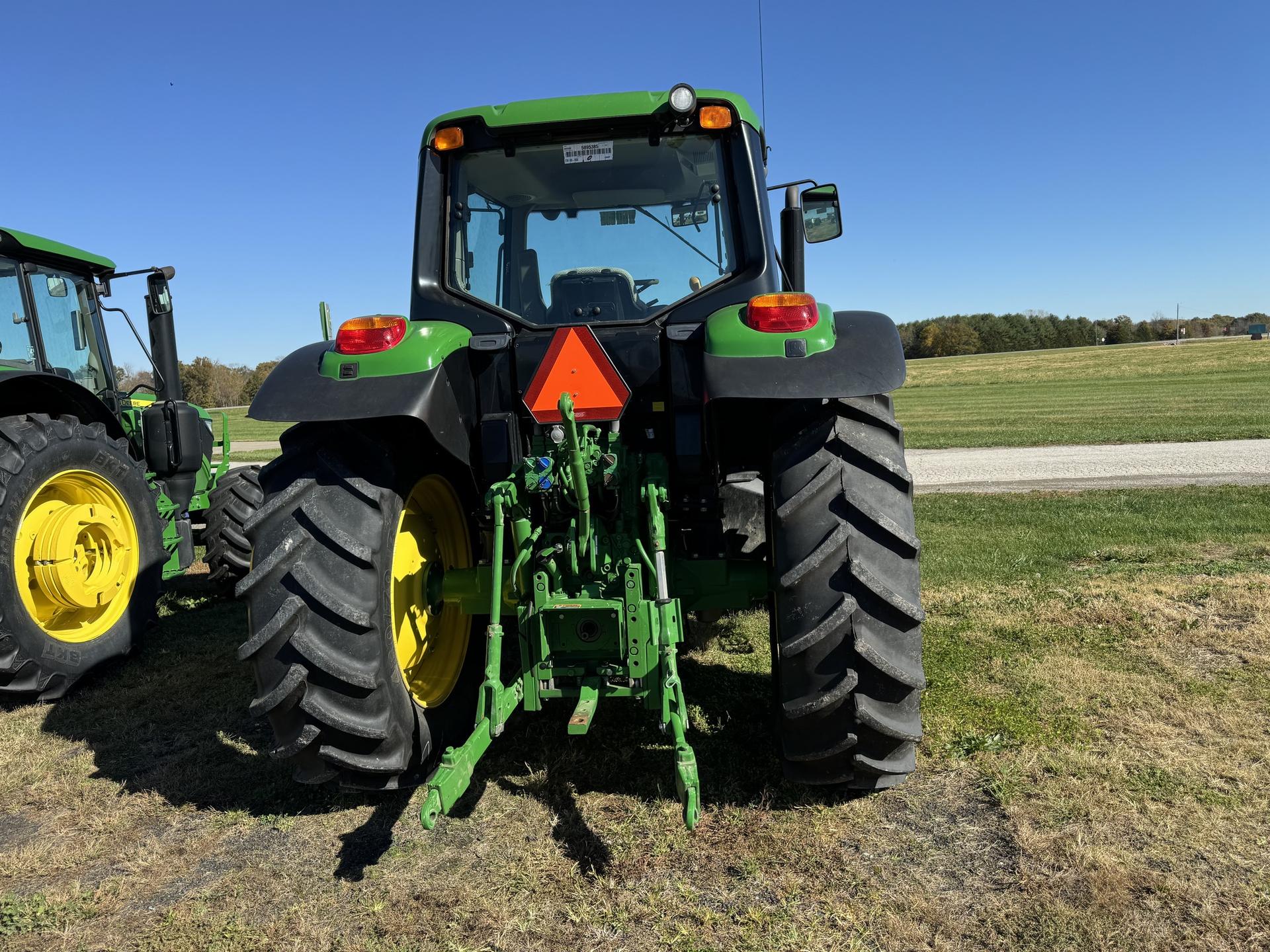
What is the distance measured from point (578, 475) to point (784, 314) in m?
0.82

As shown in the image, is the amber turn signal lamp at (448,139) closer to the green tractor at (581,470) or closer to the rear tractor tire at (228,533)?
the green tractor at (581,470)

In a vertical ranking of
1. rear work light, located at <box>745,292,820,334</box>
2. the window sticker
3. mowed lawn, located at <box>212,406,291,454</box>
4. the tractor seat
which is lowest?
mowed lawn, located at <box>212,406,291,454</box>

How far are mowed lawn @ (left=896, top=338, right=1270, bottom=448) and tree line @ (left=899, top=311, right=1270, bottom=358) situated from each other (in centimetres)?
1874

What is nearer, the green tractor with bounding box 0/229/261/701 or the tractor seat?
the tractor seat

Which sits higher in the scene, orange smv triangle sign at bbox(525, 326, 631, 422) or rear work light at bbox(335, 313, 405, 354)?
rear work light at bbox(335, 313, 405, 354)

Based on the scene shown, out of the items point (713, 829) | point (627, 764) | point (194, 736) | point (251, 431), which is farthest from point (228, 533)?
point (251, 431)

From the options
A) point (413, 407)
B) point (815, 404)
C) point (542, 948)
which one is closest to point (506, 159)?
point (413, 407)

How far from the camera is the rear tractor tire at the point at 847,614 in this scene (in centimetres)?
267

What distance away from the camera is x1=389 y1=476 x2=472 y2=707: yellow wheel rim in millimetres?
3219

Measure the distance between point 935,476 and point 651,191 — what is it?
855 centimetres

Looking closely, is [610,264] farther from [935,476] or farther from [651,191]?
[935,476]

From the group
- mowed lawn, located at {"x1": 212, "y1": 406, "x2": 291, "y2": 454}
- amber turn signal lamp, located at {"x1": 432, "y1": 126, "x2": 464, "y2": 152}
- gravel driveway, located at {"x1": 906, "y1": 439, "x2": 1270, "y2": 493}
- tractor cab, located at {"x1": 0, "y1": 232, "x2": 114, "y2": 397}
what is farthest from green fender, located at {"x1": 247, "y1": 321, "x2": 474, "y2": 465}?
mowed lawn, located at {"x1": 212, "y1": 406, "x2": 291, "y2": 454}

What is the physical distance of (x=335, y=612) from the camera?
9.12 feet

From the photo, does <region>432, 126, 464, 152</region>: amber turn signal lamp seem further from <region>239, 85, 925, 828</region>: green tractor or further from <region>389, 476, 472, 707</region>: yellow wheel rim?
<region>389, 476, 472, 707</region>: yellow wheel rim
